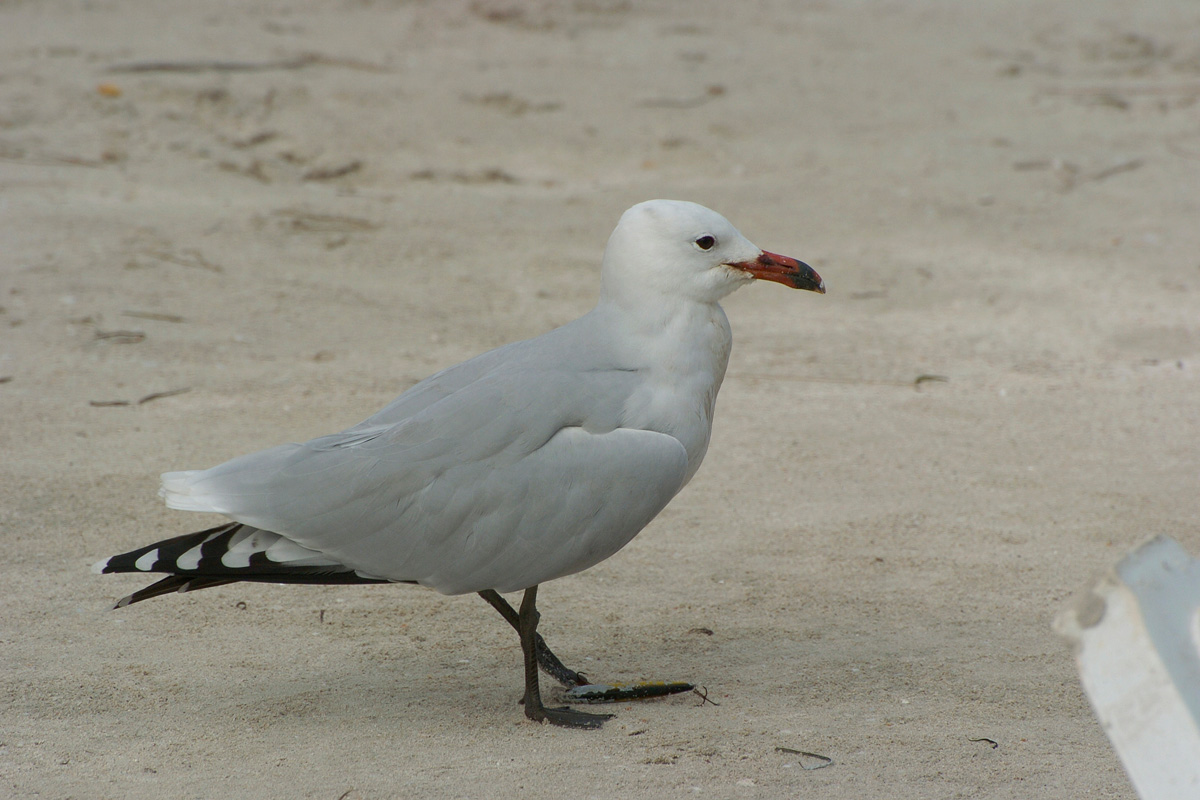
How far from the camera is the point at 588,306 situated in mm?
5699

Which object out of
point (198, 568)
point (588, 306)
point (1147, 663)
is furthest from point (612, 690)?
point (588, 306)

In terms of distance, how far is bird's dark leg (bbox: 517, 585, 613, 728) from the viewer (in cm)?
287

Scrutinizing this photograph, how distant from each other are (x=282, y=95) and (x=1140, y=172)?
565cm

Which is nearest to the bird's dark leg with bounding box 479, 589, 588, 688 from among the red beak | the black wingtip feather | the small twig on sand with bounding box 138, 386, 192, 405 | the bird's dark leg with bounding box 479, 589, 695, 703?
the bird's dark leg with bounding box 479, 589, 695, 703

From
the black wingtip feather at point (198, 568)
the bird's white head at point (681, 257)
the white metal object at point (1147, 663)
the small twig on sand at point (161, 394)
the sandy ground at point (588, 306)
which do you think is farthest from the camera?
the small twig on sand at point (161, 394)

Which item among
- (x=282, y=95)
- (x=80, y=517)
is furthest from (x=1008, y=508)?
(x=282, y=95)

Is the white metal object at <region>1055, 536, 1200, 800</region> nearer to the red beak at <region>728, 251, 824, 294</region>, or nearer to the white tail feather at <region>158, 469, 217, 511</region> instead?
the red beak at <region>728, 251, 824, 294</region>

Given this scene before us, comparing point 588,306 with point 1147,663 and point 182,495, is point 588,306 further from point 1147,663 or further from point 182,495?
point 1147,663

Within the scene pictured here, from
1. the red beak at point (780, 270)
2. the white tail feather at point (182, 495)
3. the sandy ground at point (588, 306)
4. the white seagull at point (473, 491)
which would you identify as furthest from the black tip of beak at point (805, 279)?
the white tail feather at point (182, 495)

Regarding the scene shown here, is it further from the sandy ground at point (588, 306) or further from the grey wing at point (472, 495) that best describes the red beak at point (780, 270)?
the sandy ground at point (588, 306)

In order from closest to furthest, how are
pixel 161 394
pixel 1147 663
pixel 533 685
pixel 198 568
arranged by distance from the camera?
pixel 1147 663 < pixel 198 568 < pixel 533 685 < pixel 161 394

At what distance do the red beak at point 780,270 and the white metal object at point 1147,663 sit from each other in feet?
4.96

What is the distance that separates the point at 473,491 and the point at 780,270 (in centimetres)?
99

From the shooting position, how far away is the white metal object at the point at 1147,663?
1514 mm
